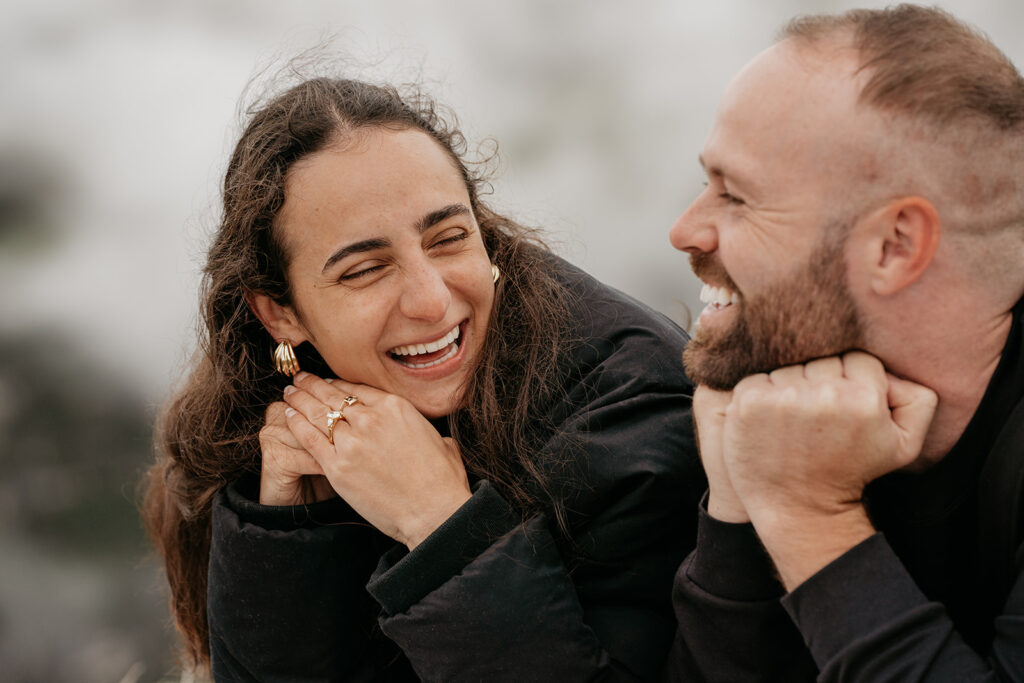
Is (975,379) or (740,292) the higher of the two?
(740,292)

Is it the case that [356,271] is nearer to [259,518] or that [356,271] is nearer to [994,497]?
[259,518]

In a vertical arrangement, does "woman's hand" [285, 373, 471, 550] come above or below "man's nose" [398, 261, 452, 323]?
below

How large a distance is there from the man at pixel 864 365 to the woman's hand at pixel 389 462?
51 centimetres

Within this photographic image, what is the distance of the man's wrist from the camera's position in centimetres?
130

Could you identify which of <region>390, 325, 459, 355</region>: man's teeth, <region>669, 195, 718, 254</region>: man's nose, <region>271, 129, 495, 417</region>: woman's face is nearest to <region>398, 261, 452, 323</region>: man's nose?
<region>271, 129, 495, 417</region>: woman's face

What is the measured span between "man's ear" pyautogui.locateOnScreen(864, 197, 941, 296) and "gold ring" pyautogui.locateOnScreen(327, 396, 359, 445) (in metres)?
1.06

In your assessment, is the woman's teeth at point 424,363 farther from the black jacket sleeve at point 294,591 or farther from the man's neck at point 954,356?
the man's neck at point 954,356

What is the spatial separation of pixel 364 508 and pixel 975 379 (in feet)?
3.62

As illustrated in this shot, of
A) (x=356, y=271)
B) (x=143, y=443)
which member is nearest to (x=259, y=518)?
(x=356, y=271)

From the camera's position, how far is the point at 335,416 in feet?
6.29

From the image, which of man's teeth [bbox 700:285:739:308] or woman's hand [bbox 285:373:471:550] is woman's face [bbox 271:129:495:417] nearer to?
woman's hand [bbox 285:373:471:550]

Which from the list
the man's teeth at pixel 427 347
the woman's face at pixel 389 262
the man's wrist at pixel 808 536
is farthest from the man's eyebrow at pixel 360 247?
the man's wrist at pixel 808 536

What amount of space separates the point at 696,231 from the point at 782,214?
17 centimetres

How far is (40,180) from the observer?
3.79 metres
